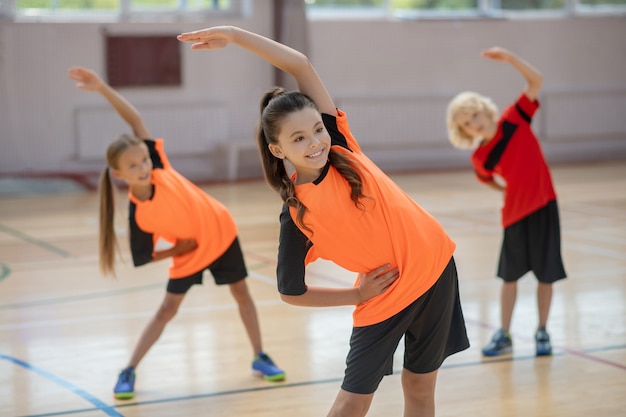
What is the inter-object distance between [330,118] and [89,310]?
117 inches

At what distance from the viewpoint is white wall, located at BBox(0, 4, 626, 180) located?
9.76m

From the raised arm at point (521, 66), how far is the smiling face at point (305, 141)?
1653 mm

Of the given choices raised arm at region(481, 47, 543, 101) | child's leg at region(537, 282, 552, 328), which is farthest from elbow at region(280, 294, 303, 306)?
child's leg at region(537, 282, 552, 328)

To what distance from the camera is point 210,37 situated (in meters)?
2.24

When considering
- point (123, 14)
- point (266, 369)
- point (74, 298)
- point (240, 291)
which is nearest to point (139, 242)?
point (240, 291)

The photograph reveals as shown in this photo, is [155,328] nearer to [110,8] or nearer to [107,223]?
[107,223]

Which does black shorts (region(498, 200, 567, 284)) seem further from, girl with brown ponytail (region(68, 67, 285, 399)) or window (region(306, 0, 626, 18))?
window (region(306, 0, 626, 18))

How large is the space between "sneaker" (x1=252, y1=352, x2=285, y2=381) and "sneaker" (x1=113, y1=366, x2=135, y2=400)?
493 mm

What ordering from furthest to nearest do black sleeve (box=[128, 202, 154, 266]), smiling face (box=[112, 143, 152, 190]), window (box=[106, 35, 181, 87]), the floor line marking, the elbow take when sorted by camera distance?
window (box=[106, 35, 181, 87])
black sleeve (box=[128, 202, 154, 266])
smiling face (box=[112, 143, 152, 190])
the floor line marking
the elbow

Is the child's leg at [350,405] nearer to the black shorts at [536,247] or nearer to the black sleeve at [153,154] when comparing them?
the black sleeve at [153,154]

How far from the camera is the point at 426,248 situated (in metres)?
2.33

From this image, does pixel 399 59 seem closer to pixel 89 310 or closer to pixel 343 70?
pixel 343 70

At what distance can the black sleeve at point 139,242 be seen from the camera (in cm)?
366

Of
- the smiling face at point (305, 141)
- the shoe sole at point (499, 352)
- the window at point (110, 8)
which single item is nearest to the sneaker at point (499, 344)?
the shoe sole at point (499, 352)
